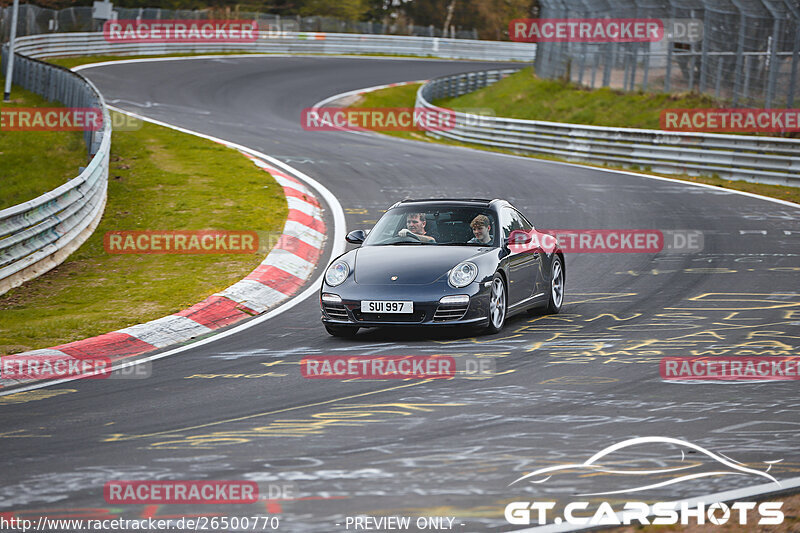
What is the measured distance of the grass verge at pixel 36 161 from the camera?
20.1 metres

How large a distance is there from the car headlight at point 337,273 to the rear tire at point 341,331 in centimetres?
41

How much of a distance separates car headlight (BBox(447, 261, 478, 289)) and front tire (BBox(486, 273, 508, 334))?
0.79ft

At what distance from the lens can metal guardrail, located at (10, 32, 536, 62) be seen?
46.5m

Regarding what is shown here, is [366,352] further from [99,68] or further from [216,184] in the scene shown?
[99,68]

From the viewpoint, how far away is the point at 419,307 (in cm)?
981

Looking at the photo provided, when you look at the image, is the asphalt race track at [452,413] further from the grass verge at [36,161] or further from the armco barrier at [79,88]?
the grass verge at [36,161]

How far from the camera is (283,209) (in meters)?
17.4

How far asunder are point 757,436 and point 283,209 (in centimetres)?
1176
